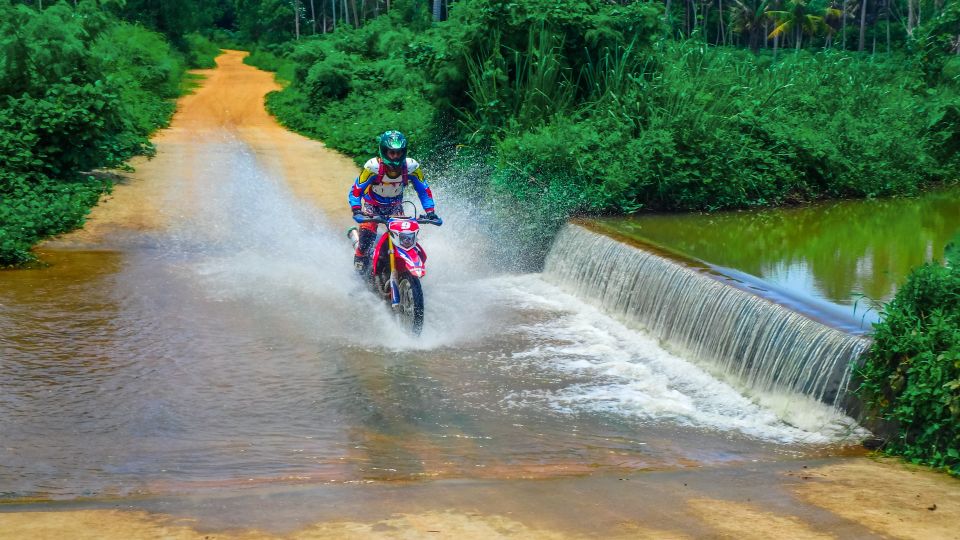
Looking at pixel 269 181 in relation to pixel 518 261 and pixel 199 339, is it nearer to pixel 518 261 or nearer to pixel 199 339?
pixel 518 261

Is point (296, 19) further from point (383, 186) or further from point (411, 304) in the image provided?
point (411, 304)

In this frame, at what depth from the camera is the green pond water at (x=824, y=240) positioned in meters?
11.7

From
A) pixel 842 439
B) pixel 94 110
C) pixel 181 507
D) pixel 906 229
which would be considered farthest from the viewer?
pixel 94 110

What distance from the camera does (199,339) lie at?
1067 centimetres

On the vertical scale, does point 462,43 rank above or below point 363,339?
above

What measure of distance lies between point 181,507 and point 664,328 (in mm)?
6763

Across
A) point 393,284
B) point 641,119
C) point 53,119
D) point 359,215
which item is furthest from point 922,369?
point 53,119

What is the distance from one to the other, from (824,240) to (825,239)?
0.10m

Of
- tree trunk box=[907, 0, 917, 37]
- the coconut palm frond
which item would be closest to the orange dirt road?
tree trunk box=[907, 0, 917, 37]

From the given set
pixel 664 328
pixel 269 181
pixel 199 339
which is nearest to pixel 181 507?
pixel 199 339

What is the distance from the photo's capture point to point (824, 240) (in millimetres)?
14719

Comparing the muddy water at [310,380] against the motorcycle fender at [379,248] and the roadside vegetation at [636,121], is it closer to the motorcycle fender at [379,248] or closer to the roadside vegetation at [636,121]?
the motorcycle fender at [379,248]

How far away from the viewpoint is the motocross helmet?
37.2ft

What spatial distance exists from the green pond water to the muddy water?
6.11ft
